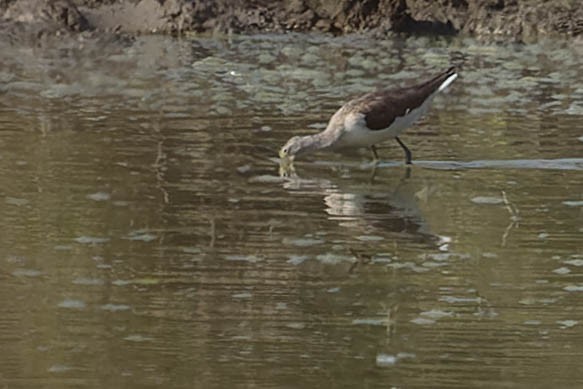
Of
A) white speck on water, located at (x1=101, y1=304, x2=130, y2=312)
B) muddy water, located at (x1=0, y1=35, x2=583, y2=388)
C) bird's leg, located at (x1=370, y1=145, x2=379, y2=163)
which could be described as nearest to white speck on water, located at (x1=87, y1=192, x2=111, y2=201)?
muddy water, located at (x1=0, y1=35, x2=583, y2=388)

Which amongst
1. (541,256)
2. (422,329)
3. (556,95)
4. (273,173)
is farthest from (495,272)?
(556,95)

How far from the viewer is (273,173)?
11109 millimetres

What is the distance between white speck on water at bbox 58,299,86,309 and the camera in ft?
25.6

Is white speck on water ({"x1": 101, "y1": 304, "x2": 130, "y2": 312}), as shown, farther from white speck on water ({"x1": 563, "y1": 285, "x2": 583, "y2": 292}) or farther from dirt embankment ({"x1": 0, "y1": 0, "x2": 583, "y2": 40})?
dirt embankment ({"x1": 0, "y1": 0, "x2": 583, "y2": 40})

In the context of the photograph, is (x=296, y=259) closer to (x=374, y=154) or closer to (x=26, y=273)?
(x=26, y=273)

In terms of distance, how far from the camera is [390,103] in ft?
38.7

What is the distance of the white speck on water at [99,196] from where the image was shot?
10.1m

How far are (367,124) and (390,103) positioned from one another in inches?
10.7

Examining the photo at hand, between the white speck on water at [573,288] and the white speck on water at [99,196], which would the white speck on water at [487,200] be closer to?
the white speck on water at [573,288]

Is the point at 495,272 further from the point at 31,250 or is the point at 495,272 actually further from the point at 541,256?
the point at 31,250

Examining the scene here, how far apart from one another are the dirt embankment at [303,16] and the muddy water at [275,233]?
1899mm

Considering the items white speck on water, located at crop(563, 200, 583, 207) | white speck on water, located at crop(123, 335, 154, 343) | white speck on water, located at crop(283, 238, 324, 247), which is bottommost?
white speck on water, located at crop(563, 200, 583, 207)

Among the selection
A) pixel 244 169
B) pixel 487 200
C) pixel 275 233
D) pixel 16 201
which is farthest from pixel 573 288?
pixel 16 201

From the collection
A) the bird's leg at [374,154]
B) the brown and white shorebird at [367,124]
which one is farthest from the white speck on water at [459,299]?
the bird's leg at [374,154]
